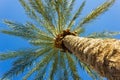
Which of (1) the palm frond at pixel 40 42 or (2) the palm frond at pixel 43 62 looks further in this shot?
(2) the palm frond at pixel 43 62

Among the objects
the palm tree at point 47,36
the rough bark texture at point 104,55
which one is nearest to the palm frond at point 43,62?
the palm tree at point 47,36

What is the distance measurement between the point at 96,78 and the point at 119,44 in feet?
30.8

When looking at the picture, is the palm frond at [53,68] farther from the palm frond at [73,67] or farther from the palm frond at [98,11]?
the palm frond at [98,11]

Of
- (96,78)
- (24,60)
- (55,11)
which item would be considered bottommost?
(96,78)

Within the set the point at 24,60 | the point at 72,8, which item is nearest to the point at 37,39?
the point at 24,60

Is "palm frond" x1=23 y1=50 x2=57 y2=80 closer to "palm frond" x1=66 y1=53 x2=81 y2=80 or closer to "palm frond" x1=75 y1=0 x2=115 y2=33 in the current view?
"palm frond" x1=66 y1=53 x2=81 y2=80

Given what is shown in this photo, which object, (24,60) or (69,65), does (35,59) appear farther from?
(69,65)

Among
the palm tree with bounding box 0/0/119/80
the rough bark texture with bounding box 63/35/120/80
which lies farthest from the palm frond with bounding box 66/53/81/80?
the rough bark texture with bounding box 63/35/120/80

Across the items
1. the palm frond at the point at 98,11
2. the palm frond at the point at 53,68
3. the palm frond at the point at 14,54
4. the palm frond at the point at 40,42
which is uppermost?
the palm frond at the point at 98,11

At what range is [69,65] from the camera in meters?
14.6

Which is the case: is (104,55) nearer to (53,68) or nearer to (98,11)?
(98,11)

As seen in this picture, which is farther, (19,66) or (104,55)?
(19,66)

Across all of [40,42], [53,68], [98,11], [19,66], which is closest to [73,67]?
[53,68]

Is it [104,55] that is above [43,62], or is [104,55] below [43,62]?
above
